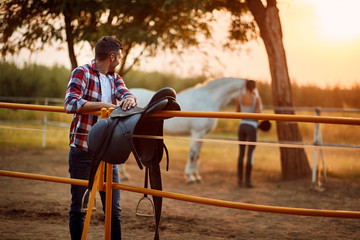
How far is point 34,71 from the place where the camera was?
1318 centimetres

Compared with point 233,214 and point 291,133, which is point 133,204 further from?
point 291,133

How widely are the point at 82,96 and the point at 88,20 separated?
4.82m

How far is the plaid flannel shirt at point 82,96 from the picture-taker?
224 centimetres

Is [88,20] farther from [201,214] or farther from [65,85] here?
[65,85]

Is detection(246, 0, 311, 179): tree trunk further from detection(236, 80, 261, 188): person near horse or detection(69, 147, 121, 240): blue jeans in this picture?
detection(69, 147, 121, 240): blue jeans

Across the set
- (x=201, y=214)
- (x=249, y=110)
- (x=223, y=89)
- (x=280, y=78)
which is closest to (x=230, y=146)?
(x=223, y=89)

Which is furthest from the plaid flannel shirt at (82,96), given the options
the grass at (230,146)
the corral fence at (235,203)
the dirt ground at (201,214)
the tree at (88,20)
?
the grass at (230,146)

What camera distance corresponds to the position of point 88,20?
6762 millimetres

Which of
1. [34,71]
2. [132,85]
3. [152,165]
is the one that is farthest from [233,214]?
[132,85]

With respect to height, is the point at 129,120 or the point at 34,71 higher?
the point at 34,71

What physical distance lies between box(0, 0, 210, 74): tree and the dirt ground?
8.26 ft

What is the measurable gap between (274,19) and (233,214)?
414 centimetres

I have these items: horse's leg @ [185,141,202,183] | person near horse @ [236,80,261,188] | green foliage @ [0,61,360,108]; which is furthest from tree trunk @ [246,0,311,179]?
green foliage @ [0,61,360,108]

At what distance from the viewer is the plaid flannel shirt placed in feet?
7.36
